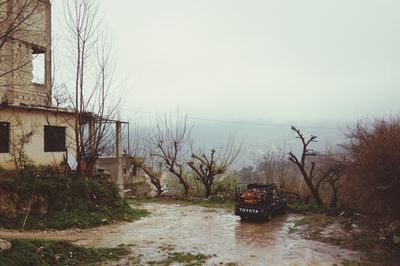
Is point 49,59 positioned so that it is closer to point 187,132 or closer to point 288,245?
point 187,132

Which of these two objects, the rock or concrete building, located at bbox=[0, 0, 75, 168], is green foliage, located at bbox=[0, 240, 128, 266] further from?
concrete building, located at bbox=[0, 0, 75, 168]

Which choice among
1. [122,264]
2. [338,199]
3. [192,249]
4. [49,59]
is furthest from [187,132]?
[122,264]

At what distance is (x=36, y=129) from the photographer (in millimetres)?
19531

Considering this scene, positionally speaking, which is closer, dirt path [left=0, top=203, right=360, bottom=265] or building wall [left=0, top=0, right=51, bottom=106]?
dirt path [left=0, top=203, right=360, bottom=265]

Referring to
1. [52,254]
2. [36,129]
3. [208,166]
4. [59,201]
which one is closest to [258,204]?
[59,201]

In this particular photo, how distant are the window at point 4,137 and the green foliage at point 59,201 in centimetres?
170

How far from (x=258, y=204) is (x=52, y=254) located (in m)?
10.3

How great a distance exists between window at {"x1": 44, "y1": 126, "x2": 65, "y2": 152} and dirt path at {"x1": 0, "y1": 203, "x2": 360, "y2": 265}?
600 cm

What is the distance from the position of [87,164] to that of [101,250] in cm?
868

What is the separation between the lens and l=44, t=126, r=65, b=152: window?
20375mm

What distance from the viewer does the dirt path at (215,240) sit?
1248 cm

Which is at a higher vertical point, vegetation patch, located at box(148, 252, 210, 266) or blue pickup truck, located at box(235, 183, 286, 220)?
blue pickup truck, located at box(235, 183, 286, 220)

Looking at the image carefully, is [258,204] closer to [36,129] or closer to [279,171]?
[36,129]

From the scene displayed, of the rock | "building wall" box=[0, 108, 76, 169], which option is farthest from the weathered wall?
the rock
